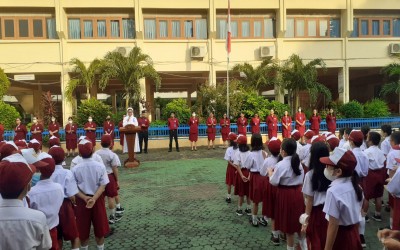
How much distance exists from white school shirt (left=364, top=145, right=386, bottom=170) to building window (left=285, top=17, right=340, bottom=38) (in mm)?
15355

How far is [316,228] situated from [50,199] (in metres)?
2.74

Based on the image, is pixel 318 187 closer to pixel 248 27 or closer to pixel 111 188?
pixel 111 188

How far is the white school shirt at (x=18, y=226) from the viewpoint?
2117 millimetres

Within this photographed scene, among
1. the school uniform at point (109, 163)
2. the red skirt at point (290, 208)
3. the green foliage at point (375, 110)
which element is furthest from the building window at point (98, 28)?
the red skirt at point (290, 208)

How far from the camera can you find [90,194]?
173 inches

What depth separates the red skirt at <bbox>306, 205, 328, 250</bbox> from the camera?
332cm

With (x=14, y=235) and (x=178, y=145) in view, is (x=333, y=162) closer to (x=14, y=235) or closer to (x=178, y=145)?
(x=14, y=235)

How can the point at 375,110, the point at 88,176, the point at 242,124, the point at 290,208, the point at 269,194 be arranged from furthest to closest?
Answer: the point at 375,110, the point at 242,124, the point at 269,194, the point at 88,176, the point at 290,208

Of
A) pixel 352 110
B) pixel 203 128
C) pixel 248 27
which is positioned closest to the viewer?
pixel 203 128

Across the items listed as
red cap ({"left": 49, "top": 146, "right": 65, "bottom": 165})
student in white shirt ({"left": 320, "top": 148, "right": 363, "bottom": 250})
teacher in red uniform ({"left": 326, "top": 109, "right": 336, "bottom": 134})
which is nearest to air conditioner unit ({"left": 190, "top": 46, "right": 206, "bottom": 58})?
teacher in red uniform ({"left": 326, "top": 109, "right": 336, "bottom": 134})

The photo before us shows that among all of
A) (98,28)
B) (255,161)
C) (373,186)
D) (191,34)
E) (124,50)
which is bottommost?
(373,186)

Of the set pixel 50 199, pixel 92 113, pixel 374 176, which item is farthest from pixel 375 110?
pixel 50 199

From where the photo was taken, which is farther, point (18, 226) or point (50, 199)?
→ point (50, 199)

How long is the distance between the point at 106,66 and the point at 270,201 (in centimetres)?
1304
